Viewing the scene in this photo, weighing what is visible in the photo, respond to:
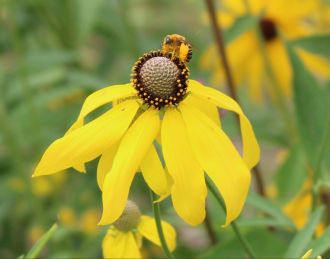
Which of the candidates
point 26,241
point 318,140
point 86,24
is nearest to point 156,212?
point 318,140

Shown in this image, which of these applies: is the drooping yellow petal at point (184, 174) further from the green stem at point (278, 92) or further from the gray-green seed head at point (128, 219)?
the green stem at point (278, 92)

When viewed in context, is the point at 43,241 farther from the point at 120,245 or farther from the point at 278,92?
the point at 278,92

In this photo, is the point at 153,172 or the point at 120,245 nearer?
the point at 153,172

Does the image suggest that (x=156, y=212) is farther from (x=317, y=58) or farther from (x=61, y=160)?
(x=317, y=58)

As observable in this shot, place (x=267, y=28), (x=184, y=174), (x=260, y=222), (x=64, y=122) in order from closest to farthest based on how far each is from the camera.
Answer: (x=184, y=174), (x=260, y=222), (x=267, y=28), (x=64, y=122)

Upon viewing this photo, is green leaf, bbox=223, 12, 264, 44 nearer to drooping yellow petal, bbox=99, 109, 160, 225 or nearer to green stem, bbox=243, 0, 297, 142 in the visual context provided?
green stem, bbox=243, 0, 297, 142

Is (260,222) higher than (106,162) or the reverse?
the reverse

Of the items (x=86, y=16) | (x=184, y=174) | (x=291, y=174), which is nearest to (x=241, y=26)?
(x=291, y=174)
